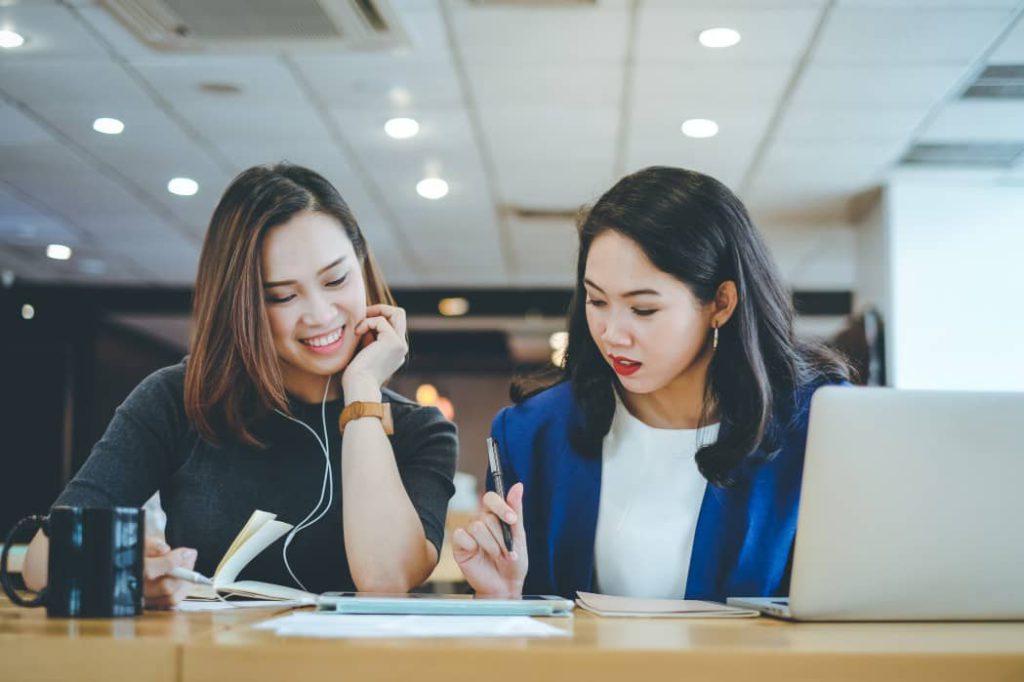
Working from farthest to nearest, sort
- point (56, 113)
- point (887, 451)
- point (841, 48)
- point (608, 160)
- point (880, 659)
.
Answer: point (608, 160), point (56, 113), point (841, 48), point (887, 451), point (880, 659)

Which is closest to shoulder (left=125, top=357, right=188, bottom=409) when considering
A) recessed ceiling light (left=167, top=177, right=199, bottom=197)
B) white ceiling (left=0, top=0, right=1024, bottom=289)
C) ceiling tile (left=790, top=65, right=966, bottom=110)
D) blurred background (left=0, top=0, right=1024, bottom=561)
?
blurred background (left=0, top=0, right=1024, bottom=561)

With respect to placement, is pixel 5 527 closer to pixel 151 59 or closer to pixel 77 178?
pixel 77 178

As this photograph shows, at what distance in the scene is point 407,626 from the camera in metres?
0.91

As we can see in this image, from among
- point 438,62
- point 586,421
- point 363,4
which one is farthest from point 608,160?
point 586,421

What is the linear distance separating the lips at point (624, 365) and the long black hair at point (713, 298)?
3.7 inches

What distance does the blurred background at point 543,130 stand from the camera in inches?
158

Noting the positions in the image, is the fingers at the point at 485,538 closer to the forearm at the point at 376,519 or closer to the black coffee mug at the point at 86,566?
the forearm at the point at 376,519

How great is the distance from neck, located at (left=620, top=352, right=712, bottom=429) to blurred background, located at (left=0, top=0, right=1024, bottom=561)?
2.26m

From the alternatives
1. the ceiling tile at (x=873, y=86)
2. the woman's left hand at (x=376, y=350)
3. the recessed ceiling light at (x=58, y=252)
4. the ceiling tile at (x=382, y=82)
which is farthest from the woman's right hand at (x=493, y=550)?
the recessed ceiling light at (x=58, y=252)

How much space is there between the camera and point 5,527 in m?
10.1

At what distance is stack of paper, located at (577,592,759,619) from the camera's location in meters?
1.12

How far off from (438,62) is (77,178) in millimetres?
2816

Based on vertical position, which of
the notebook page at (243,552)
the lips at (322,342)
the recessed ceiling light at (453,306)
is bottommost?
the notebook page at (243,552)

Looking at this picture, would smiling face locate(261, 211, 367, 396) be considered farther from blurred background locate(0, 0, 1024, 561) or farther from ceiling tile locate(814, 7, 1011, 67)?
ceiling tile locate(814, 7, 1011, 67)
